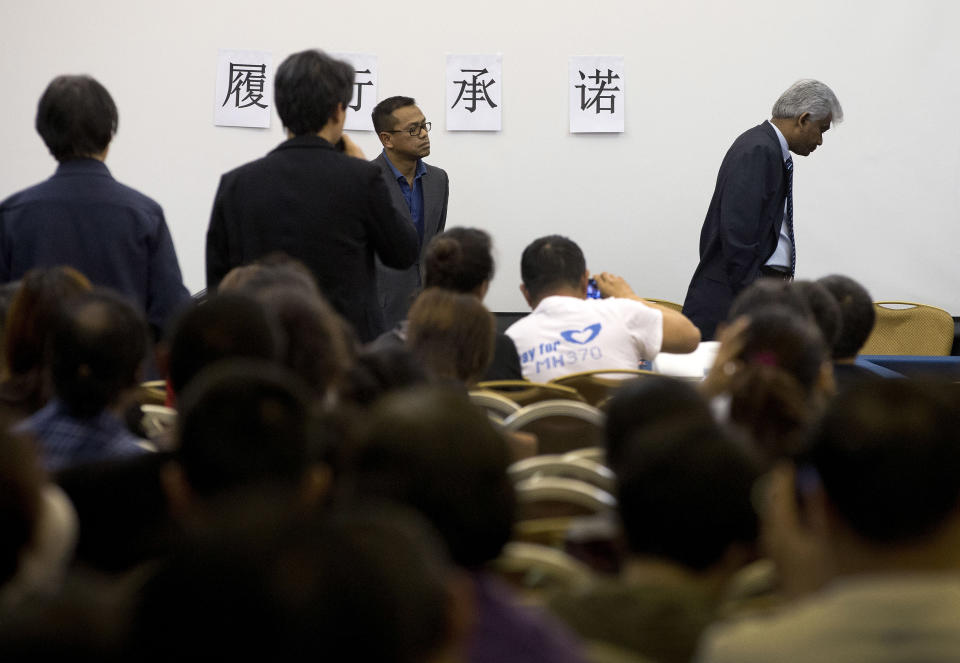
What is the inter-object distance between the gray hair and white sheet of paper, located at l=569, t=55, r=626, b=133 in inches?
39.2

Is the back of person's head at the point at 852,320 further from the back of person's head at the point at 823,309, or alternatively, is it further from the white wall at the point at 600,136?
the white wall at the point at 600,136

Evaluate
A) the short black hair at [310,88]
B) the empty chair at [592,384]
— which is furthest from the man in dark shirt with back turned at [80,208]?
the empty chair at [592,384]


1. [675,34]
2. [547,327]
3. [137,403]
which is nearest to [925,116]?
[675,34]

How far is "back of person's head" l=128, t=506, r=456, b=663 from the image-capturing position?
706mm

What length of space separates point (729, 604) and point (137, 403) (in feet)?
5.17

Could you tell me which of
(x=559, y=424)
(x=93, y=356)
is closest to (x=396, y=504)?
(x=93, y=356)

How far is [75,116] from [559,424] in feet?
5.01

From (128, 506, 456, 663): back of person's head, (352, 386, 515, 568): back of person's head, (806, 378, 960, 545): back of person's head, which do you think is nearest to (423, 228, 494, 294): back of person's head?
(352, 386, 515, 568): back of person's head

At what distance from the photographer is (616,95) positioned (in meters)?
5.62

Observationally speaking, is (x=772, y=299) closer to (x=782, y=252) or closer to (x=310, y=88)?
(x=310, y=88)

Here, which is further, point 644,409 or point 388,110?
point 388,110

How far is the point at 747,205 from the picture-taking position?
184 inches

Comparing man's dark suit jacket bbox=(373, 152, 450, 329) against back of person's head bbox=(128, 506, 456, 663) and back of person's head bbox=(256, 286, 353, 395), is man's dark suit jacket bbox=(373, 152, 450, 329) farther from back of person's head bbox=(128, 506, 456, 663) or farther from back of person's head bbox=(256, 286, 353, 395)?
back of person's head bbox=(128, 506, 456, 663)

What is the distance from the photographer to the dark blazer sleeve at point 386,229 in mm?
3090
